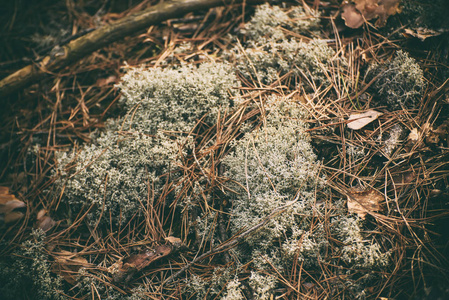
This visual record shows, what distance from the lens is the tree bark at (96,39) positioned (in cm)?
302

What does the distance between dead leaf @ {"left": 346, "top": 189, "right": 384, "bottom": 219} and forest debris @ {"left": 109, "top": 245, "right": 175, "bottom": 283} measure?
1489 mm

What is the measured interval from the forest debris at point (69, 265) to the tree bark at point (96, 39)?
197cm

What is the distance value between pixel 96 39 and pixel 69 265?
7.64 feet

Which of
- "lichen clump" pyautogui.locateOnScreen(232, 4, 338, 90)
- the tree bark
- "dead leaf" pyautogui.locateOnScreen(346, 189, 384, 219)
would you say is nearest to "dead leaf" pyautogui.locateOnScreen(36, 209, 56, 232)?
the tree bark

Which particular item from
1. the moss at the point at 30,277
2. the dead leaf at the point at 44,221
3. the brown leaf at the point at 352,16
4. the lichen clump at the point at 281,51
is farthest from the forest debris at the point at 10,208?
the brown leaf at the point at 352,16

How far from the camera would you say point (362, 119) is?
2.37 meters

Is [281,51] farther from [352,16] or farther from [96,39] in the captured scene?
[96,39]

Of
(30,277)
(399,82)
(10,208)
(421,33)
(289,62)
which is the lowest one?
(30,277)

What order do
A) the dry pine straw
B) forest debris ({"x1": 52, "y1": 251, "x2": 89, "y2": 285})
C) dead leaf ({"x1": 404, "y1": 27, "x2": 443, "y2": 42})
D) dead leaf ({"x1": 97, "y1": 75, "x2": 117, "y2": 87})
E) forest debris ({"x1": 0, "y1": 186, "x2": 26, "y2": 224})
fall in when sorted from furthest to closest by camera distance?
dead leaf ({"x1": 97, "y1": 75, "x2": 117, "y2": 87}) → forest debris ({"x1": 0, "y1": 186, "x2": 26, "y2": 224}) → dead leaf ({"x1": 404, "y1": 27, "x2": 443, "y2": 42}) → forest debris ({"x1": 52, "y1": 251, "x2": 89, "y2": 285}) → the dry pine straw

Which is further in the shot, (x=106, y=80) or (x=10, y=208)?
(x=106, y=80)

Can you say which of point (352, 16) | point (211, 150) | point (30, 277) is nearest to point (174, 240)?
point (211, 150)

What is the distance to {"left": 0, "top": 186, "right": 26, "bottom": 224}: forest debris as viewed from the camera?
2.59 metres

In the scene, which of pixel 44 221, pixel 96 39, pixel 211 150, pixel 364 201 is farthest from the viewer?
pixel 96 39

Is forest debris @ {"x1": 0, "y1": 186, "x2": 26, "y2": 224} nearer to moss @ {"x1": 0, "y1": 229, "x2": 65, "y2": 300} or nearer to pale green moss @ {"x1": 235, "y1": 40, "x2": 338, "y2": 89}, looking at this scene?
moss @ {"x1": 0, "y1": 229, "x2": 65, "y2": 300}
